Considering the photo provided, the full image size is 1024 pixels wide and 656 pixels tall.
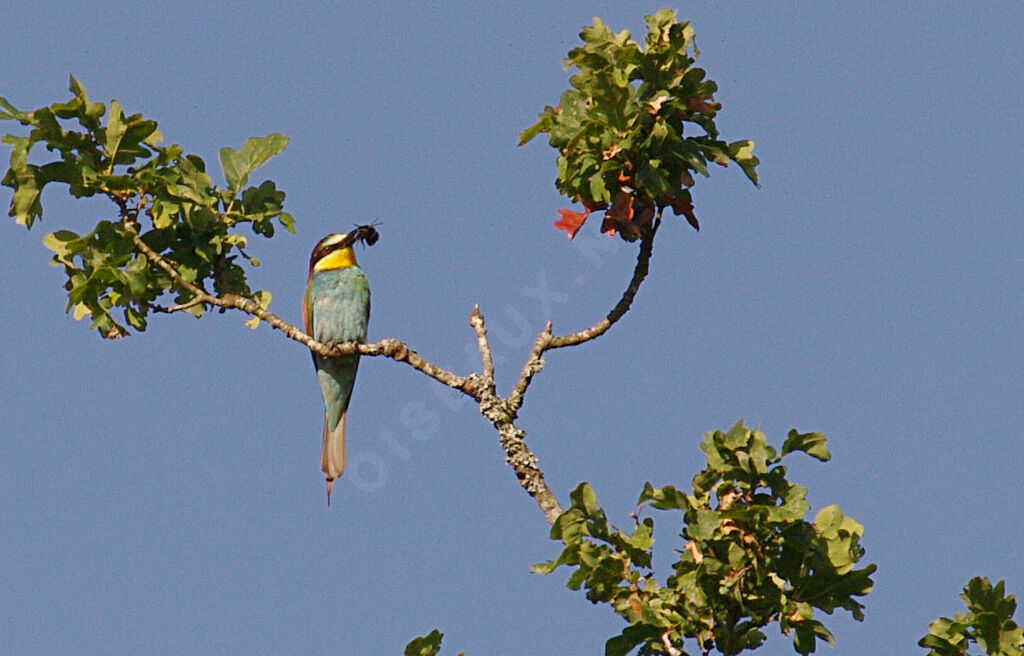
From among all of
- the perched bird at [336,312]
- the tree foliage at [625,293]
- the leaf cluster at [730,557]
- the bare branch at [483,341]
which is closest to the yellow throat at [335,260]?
the perched bird at [336,312]

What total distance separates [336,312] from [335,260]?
564 millimetres

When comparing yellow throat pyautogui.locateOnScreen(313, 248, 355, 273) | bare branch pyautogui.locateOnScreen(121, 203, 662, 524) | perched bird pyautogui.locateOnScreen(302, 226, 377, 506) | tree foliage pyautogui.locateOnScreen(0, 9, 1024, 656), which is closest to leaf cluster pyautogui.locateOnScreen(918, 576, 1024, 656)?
tree foliage pyautogui.locateOnScreen(0, 9, 1024, 656)

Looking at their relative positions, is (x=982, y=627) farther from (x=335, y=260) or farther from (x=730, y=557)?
(x=335, y=260)

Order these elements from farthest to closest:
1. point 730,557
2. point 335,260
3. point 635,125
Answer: point 335,260, point 635,125, point 730,557

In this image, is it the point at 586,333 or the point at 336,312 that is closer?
the point at 586,333

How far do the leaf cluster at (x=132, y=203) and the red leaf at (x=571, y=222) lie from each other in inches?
53.9

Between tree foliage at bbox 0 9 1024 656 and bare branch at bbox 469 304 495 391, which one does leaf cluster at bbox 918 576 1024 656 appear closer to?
tree foliage at bbox 0 9 1024 656

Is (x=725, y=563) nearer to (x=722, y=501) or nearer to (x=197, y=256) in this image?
(x=722, y=501)

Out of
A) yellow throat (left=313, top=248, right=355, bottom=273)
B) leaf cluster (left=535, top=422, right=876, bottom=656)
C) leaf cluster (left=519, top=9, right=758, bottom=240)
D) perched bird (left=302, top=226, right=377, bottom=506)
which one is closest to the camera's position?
leaf cluster (left=535, top=422, right=876, bottom=656)

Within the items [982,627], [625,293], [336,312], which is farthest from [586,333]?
[336,312]

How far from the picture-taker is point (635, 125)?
211 inches

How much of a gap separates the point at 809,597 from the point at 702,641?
1.36 ft

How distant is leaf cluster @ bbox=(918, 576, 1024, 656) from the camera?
182 inches

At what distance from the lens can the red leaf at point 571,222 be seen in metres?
5.64
